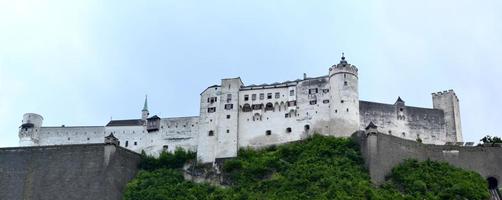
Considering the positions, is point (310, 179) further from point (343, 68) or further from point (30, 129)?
point (30, 129)

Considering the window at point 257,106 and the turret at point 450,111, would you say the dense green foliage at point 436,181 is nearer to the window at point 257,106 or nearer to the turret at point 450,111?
the turret at point 450,111

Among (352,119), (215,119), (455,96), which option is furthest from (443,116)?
(215,119)

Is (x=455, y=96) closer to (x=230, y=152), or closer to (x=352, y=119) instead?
(x=352, y=119)

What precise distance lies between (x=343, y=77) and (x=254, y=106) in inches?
273

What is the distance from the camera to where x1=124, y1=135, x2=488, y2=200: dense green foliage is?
49938 mm

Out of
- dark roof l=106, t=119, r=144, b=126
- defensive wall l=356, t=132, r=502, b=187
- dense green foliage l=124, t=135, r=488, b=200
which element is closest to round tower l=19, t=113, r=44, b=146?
dark roof l=106, t=119, r=144, b=126

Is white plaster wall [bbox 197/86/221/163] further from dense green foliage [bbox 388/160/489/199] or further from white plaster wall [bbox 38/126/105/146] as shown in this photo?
dense green foliage [bbox 388/160/489/199]

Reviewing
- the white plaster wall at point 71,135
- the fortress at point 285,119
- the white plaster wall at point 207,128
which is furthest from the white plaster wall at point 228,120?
the white plaster wall at point 71,135

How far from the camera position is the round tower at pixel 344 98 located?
185 feet

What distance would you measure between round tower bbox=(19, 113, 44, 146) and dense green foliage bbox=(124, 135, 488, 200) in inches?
416

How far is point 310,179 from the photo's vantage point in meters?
51.5

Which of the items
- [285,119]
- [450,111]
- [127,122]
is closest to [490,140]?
[450,111]

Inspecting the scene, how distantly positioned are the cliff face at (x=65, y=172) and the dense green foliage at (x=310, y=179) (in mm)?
1405

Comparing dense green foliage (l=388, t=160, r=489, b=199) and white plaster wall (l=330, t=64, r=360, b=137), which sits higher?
white plaster wall (l=330, t=64, r=360, b=137)
